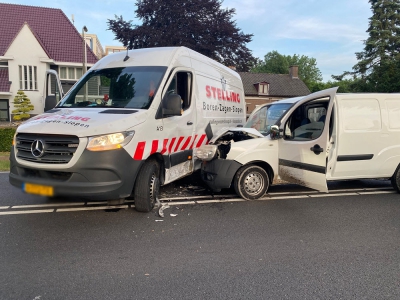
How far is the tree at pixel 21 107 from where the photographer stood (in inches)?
930

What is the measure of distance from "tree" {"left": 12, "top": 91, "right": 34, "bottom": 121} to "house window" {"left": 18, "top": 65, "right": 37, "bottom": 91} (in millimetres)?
1505

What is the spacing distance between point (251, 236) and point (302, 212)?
4.88ft

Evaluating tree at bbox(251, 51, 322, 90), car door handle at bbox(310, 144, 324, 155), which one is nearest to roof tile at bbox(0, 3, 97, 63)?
car door handle at bbox(310, 144, 324, 155)

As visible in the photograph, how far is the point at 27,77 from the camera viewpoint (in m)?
25.2

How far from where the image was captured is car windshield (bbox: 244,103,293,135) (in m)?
7.21

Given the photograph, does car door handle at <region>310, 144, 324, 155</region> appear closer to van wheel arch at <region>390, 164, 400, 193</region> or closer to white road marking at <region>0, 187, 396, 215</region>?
white road marking at <region>0, 187, 396, 215</region>

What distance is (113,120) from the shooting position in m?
4.39

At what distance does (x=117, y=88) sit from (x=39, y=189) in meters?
2.16

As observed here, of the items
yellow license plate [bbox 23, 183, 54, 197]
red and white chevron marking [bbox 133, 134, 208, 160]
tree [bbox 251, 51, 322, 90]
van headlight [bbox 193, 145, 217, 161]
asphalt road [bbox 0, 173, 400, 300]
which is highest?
tree [bbox 251, 51, 322, 90]

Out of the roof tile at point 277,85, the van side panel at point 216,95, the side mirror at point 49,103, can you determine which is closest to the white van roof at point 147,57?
the van side panel at point 216,95

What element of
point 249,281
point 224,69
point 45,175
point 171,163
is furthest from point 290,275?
point 224,69

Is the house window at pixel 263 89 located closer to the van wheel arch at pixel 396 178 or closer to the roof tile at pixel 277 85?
the roof tile at pixel 277 85

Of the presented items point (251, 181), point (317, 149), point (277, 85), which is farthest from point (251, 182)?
point (277, 85)

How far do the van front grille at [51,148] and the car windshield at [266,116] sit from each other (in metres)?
4.13
